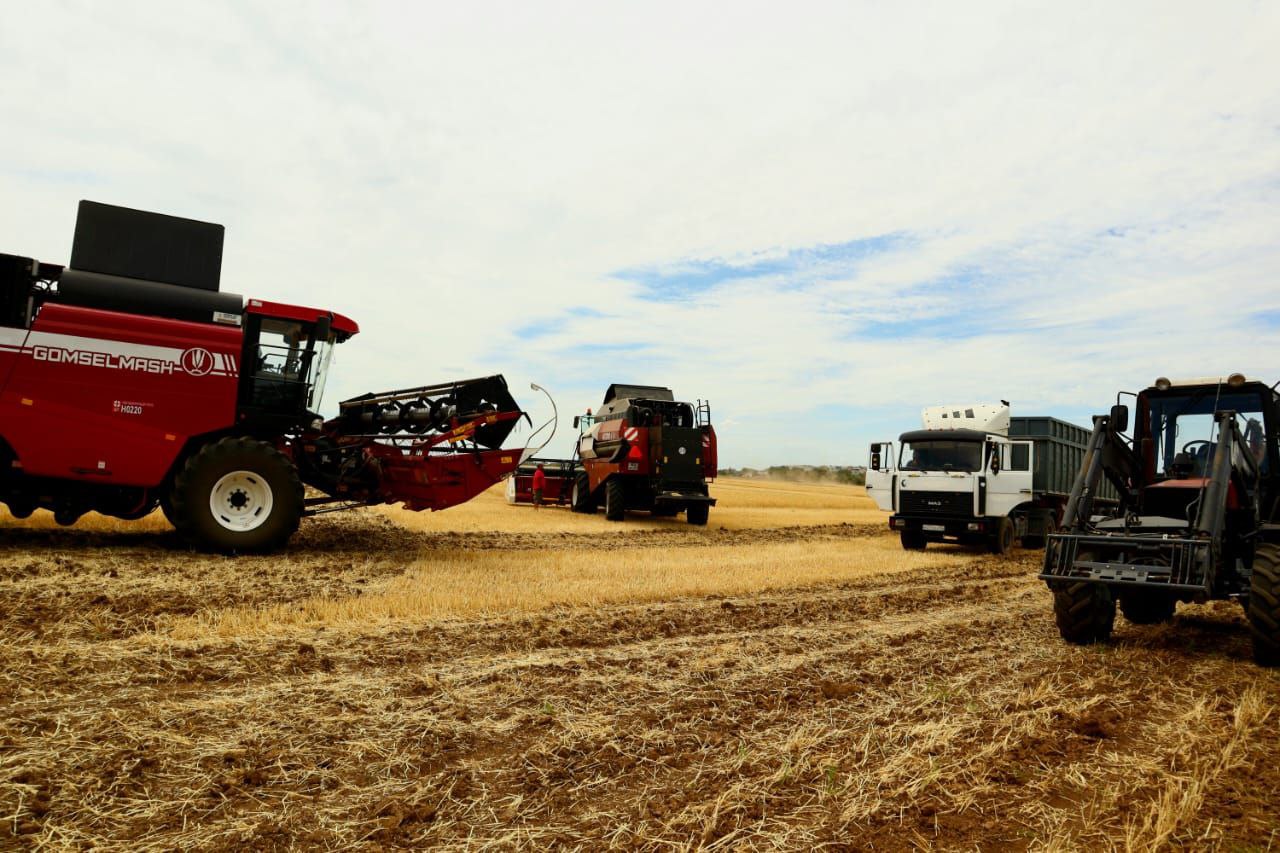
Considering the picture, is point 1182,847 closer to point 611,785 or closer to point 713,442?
point 611,785

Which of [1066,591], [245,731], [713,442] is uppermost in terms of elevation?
[713,442]

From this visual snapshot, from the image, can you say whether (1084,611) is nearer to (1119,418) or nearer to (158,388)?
(1119,418)

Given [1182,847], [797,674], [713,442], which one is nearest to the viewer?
[1182,847]

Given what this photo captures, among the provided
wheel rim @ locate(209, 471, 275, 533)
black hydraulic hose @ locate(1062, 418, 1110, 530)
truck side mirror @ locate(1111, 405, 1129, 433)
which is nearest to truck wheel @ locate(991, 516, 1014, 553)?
truck side mirror @ locate(1111, 405, 1129, 433)

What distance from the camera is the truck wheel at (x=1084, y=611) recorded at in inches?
268

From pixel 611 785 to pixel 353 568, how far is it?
7566 mm

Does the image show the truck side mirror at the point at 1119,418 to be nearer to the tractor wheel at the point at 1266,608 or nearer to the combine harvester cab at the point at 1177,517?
the combine harvester cab at the point at 1177,517

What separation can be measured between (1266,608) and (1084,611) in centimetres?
116

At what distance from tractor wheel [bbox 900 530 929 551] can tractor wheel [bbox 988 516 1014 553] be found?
1.17 m

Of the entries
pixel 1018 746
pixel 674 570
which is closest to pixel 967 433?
pixel 674 570

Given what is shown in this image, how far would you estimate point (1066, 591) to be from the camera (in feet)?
Answer: 22.7

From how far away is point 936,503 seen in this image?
15.0 metres

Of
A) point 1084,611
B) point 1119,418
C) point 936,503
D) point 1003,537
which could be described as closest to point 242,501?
point 1084,611

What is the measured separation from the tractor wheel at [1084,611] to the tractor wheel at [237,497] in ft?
28.5
